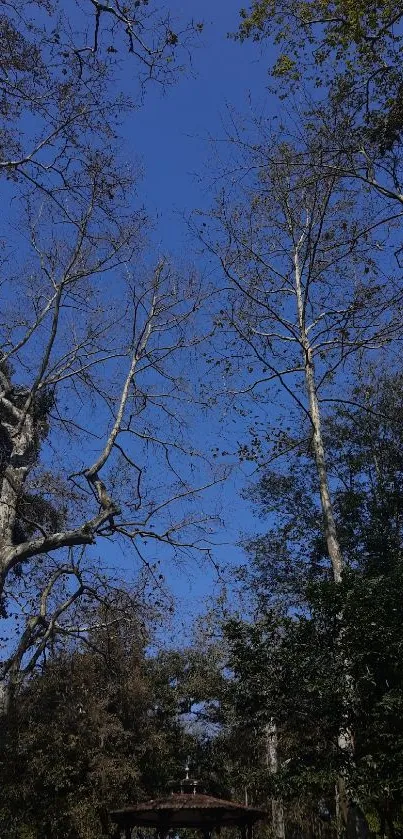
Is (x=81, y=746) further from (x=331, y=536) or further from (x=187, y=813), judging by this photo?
(x=331, y=536)

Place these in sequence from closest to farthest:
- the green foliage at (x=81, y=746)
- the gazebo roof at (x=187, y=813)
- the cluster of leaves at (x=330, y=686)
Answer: the cluster of leaves at (x=330, y=686)
the gazebo roof at (x=187, y=813)
the green foliage at (x=81, y=746)

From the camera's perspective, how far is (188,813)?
1062cm

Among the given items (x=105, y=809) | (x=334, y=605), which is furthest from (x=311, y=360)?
(x=105, y=809)

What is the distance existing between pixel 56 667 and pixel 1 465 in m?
4.21

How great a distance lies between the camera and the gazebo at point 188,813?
10195 millimetres

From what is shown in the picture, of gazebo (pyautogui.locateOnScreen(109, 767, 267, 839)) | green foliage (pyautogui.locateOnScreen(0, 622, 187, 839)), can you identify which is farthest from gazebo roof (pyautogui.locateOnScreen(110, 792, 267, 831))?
green foliage (pyautogui.locateOnScreen(0, 622, 187, 839))

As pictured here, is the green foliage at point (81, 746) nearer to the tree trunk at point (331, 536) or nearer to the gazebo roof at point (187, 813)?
the gazebo roof at point (187, 813)

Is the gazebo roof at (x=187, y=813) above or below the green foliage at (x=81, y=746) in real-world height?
below

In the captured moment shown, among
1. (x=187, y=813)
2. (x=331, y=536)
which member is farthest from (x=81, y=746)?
(x=331, y=536)

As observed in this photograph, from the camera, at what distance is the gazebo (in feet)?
33.4

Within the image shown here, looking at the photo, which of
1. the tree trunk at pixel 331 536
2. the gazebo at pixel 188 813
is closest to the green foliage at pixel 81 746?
the gazebo at pixel 188 813

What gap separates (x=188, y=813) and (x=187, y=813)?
0.01 metres

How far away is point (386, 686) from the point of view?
24.4 feet

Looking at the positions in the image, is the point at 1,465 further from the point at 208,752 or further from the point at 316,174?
the point at 208,752
